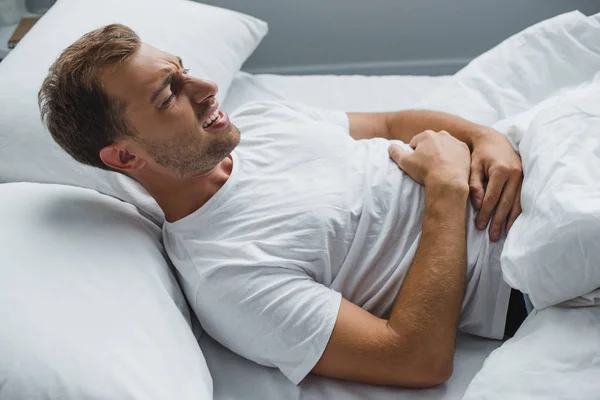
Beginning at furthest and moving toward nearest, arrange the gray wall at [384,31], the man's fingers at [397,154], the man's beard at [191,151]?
the gray wall at [384,31]
the man's fingers at [397,154]
the man's beard at [191,151]

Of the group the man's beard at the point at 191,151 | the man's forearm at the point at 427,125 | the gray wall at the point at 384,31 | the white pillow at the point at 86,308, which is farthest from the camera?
the gray wall at the point at 384,31

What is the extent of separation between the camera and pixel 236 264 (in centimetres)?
103

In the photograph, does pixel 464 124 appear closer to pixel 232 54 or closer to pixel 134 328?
pixel 232 54

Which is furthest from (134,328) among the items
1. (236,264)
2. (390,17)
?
(390,17)

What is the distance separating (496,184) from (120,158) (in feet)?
2.05

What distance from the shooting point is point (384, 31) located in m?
2.21

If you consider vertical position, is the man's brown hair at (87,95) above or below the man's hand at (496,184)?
above

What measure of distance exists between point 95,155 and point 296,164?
35 cm

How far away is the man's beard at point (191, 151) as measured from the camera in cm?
109

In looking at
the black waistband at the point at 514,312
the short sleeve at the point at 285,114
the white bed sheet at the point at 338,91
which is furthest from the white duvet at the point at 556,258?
the white bed sheet at the point at 338,91

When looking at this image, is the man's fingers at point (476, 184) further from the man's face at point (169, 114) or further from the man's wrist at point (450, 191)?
the man's face at point (169, 114)

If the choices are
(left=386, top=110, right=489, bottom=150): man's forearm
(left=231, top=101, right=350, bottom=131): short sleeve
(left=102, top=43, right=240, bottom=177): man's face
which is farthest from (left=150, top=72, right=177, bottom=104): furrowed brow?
(left=386, top=110, right=489, bottom=150): man's forearm

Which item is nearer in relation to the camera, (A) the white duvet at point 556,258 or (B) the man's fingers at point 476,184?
(A) the white duvet at point 556,258

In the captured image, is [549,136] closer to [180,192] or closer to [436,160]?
[436,160]
